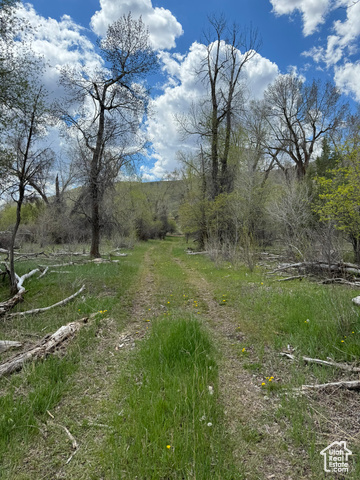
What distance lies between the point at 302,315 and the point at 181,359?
2.78m

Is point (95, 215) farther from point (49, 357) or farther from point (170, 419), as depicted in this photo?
point (170, 419)

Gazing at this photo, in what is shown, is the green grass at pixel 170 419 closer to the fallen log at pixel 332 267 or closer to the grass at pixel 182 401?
the grass at pixel 182 401

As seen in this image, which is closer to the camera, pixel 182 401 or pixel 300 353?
pixel 182 401

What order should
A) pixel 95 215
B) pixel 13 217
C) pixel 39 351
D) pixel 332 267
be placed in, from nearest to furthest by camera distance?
1. pixel 39 351
2. pixel 332 267
3. pixel 95 215
4. pixel 13 217

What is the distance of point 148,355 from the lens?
12.0ft

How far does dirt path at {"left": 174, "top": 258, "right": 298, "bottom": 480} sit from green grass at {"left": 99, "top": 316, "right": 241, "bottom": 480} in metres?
0.14

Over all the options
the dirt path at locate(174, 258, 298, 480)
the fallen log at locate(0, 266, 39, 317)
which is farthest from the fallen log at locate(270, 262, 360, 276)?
the fallen log at locate(0, 266, 39, 317)

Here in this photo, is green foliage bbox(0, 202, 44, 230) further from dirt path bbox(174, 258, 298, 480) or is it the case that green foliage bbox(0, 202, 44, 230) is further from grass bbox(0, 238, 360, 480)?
dirt path bbox(174, 258, 298, 480)

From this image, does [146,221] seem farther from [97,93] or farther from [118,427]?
[118,427]

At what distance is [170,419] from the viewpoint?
7.95 feet

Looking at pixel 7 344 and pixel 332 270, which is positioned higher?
pixel 332 270

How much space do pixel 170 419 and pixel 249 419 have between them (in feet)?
2.87

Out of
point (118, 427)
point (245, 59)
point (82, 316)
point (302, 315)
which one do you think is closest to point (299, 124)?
point (245, 59)

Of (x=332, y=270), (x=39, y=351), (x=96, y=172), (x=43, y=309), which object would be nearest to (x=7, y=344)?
(x=39, y=351)
